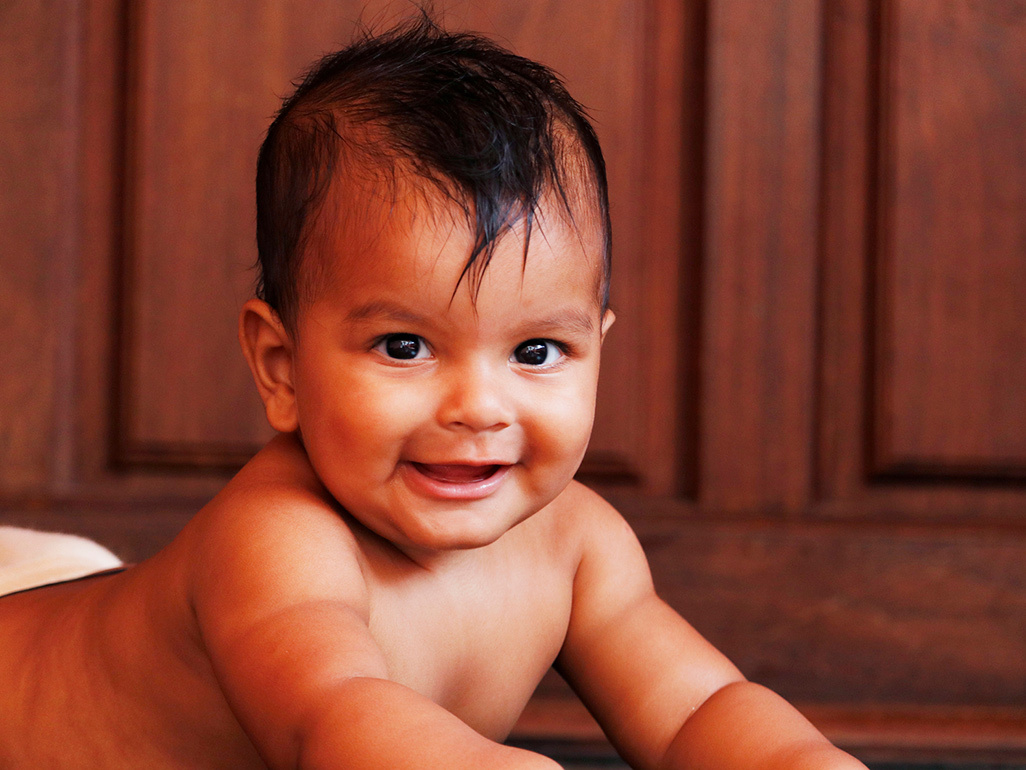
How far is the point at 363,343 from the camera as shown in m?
0.43

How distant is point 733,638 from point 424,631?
458 mm

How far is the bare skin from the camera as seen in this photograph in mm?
381

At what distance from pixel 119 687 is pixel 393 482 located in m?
0.19

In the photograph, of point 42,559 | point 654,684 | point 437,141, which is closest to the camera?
point 437,141

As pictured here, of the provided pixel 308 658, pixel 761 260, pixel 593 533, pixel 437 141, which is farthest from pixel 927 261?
pixel 308 658

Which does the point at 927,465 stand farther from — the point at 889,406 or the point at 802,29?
the point at 802,29

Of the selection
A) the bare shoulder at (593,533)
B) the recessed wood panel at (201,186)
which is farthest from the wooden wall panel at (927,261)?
the bare shoulder at (593,533)

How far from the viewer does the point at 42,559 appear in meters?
0.66

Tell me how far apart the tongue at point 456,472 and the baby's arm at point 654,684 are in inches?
5.7

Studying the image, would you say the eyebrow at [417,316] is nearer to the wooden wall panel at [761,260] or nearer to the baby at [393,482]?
the baby at [393,482]

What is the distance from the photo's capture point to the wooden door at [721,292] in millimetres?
883

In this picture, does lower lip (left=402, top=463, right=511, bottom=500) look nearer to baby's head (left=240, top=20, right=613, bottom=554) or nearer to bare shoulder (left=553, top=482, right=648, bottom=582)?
baby's head (left=240, top=20, right=613, bottom=554)

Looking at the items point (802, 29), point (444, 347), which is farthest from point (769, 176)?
point (444, 347)

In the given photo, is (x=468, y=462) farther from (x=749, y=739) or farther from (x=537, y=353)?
(x=749, y=739)
